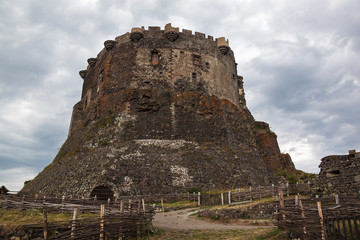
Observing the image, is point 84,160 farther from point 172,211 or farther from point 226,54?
point 226,54

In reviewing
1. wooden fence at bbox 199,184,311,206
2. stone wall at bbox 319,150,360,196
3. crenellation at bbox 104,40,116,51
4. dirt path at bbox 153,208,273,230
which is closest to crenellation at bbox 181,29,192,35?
crenellation at bbox 104,40,116,51

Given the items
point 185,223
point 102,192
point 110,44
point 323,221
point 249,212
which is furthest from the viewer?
point 110,44

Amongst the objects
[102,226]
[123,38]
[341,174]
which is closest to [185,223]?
[102,226]

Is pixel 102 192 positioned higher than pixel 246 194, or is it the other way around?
pixel 102 192

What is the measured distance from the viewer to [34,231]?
8.68m

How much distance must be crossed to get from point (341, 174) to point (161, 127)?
59.4 ft

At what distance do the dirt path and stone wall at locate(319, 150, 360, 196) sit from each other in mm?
4323

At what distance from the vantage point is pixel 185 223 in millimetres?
15734

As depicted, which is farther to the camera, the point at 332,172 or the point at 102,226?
the point at 332,172

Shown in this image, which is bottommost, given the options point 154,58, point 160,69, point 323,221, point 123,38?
point 323,221

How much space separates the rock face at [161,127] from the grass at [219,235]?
369 inches

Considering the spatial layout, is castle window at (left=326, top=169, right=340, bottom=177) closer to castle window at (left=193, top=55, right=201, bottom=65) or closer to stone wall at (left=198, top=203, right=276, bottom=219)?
stone wall at (left=198, top=203, right=276, bottom=219)

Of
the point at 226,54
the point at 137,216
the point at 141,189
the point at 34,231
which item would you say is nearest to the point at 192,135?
the point at 141,189

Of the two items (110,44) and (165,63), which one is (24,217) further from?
(110,44)
